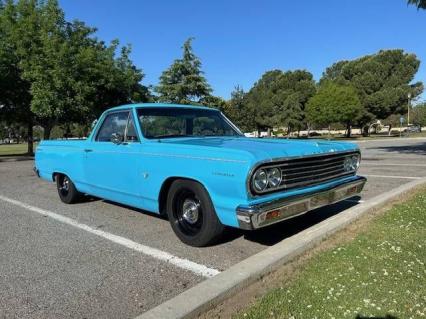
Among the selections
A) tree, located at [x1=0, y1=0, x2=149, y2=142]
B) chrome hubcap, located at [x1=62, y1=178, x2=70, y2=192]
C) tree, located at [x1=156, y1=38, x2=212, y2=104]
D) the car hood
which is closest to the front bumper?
the car hood

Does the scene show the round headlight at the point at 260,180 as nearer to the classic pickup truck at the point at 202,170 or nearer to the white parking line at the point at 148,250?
the classic pickup truck at the point at 202,170

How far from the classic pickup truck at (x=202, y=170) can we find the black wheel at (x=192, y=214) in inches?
0.4

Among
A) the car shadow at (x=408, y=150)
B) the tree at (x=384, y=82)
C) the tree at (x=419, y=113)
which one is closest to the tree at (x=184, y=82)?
the car shadow at (x=408, y=150)

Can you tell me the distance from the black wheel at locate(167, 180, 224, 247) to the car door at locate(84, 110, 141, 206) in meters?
0.73

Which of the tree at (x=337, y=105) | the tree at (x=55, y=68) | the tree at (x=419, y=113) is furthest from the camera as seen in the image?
the tree at (x=419, y=113)

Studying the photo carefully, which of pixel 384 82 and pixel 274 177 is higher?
pixel 384 82

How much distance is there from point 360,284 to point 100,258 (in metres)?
2.62

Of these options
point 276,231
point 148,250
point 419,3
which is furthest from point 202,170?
point 419,3

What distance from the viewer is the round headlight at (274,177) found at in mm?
4219

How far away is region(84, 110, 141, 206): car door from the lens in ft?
18.0

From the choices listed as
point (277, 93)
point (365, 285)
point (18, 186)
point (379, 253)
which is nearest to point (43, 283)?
point (365, 285)

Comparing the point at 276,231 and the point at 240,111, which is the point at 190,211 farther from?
the point at 240,111

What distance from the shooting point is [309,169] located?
15.5ft

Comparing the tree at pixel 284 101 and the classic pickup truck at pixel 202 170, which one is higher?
the tree at pixel 284 101
